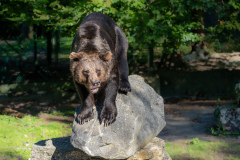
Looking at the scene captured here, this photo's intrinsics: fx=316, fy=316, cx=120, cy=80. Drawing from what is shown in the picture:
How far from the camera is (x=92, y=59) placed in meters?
4.36

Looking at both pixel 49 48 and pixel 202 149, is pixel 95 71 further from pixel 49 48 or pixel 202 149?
pixel 49 48

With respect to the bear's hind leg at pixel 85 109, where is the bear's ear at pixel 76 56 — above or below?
above

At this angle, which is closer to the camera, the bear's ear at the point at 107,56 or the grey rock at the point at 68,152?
the bear's ear at the point at 107,56

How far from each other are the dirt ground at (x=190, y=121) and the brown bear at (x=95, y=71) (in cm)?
402

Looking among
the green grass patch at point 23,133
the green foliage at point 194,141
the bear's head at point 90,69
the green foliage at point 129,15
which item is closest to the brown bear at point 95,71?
the bear's head at point 90,69

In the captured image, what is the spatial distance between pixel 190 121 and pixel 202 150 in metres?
2.40

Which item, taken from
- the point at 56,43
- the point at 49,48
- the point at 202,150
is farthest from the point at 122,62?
the point at 49,48

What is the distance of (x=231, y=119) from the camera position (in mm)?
8641

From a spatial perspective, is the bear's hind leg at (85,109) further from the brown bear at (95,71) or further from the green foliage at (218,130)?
the green foliage at (218,130)

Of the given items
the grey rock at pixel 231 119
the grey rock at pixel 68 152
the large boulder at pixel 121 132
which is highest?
the large boulder at pixel 121 132

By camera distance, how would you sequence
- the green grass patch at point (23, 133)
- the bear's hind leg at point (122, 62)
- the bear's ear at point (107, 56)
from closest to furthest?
the bear's ear at point (107, 56) < the bear's hind leg at point (122, 62) < the green grass patch at point (23, 133)

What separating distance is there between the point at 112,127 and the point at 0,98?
27.9ft

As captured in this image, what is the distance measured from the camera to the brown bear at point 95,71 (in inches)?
168

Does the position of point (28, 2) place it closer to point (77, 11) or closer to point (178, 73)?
point (77, 11)
